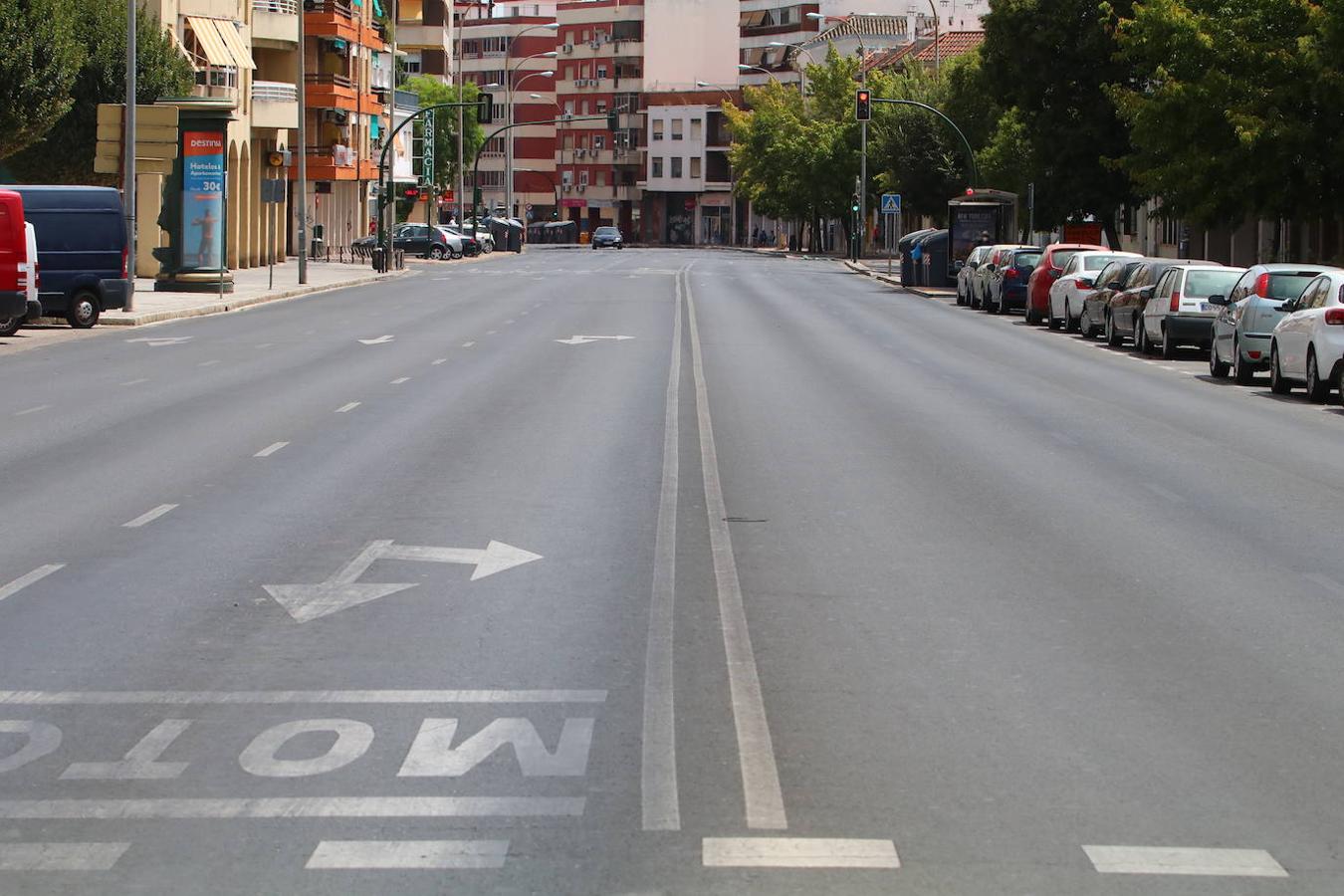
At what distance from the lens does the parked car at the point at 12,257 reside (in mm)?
31656

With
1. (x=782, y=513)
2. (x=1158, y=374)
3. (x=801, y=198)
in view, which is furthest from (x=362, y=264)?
(x=782, y=513)

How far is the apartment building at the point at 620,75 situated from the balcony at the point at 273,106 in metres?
95.1

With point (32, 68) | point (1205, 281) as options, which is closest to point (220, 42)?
point (32, 68)

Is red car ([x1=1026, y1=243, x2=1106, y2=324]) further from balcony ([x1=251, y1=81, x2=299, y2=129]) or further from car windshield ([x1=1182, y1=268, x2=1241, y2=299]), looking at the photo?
balcony ([x1=251, y1=81, x2=299, y2=129])

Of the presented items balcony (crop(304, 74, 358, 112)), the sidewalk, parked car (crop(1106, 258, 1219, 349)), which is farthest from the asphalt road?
balcony (crop(304, 74, 358, 112))

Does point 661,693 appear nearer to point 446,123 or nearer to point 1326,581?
point 1326,581

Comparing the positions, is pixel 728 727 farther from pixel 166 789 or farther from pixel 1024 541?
pixel 1024 541

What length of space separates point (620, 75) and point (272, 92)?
101801 mm

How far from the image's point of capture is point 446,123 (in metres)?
Answer: 151

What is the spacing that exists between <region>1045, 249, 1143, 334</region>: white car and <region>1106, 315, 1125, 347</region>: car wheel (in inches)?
111

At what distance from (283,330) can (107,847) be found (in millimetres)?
31672

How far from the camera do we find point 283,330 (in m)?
37.1

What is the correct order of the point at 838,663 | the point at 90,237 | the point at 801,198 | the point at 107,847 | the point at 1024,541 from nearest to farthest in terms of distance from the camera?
1. the point at 107,847
2. the point at 838,663
3. the point at 1024,541
4. the point at 90,237
5. the point at 801,198

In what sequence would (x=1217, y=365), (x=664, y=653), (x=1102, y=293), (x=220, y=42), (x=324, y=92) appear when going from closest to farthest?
1. (x=664, y=653)
2. (x=1217, y=365)
3. (x=1102, y=293)
4. (x=220, y=42)
5. (x=324, y=92)
